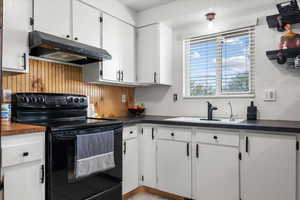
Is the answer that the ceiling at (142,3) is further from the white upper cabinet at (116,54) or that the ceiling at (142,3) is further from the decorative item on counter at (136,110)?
the decorative item on counter at (136,110)

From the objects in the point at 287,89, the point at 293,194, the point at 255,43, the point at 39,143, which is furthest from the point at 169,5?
the point at 293,194

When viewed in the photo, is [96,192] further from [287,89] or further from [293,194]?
[287,89]

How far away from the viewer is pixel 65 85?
91.0 inches

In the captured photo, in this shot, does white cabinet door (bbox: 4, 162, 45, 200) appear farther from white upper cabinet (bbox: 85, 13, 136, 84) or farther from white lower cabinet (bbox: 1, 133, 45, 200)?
white upper cabinet (bbox: 85, 13, 136, 84)

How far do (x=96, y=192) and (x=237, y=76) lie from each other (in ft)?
6.94

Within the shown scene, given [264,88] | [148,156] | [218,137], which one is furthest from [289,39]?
[148,156]

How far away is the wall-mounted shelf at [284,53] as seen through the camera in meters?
2.01

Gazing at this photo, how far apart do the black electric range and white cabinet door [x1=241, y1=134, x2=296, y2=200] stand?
1.23 metres

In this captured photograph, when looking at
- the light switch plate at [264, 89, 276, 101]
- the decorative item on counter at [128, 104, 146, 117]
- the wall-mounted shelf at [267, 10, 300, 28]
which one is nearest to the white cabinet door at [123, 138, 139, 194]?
the decorative item on counter at [128, 104, 146, 117]

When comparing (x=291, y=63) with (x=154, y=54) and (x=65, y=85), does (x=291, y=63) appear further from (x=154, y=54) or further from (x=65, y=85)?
(x=65, y=85)

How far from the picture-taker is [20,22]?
1697 mm

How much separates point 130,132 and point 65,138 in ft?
2.99

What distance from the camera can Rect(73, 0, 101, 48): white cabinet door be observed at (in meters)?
2.14

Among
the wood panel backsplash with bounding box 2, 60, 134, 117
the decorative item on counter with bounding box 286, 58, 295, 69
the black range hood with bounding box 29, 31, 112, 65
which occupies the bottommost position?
the wood panel backsplash with bounding box 2, 60, 134, 117
